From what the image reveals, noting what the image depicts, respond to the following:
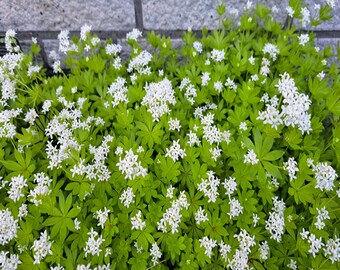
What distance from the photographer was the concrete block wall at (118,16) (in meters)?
2.15

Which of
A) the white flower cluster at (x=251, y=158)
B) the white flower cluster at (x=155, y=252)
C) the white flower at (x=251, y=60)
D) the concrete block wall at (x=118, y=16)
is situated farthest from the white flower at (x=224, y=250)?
the concrete block wall at (x=118, y=16)

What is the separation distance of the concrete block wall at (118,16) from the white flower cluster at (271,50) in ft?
1.59

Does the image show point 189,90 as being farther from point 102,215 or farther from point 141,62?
point 102,215

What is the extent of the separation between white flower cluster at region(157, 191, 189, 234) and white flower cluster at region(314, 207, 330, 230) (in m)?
0.57

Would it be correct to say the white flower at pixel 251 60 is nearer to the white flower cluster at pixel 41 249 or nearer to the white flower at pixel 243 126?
the white flower at pixel 243 126

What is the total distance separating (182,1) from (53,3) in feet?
2.90

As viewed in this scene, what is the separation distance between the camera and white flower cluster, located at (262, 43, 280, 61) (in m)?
1.80

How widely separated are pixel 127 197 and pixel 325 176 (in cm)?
87

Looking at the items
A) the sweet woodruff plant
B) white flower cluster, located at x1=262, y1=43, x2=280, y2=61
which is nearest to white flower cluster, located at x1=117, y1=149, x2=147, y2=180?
the sweet woodruff plant

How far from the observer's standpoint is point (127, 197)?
55.6 inches

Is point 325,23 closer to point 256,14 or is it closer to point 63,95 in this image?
point 256,14

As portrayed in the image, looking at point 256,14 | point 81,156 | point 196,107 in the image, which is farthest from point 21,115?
point 256,14

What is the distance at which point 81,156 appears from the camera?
148cm

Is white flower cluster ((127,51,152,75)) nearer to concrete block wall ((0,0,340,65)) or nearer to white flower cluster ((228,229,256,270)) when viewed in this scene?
concrete block wall ((0,0,340,65))
